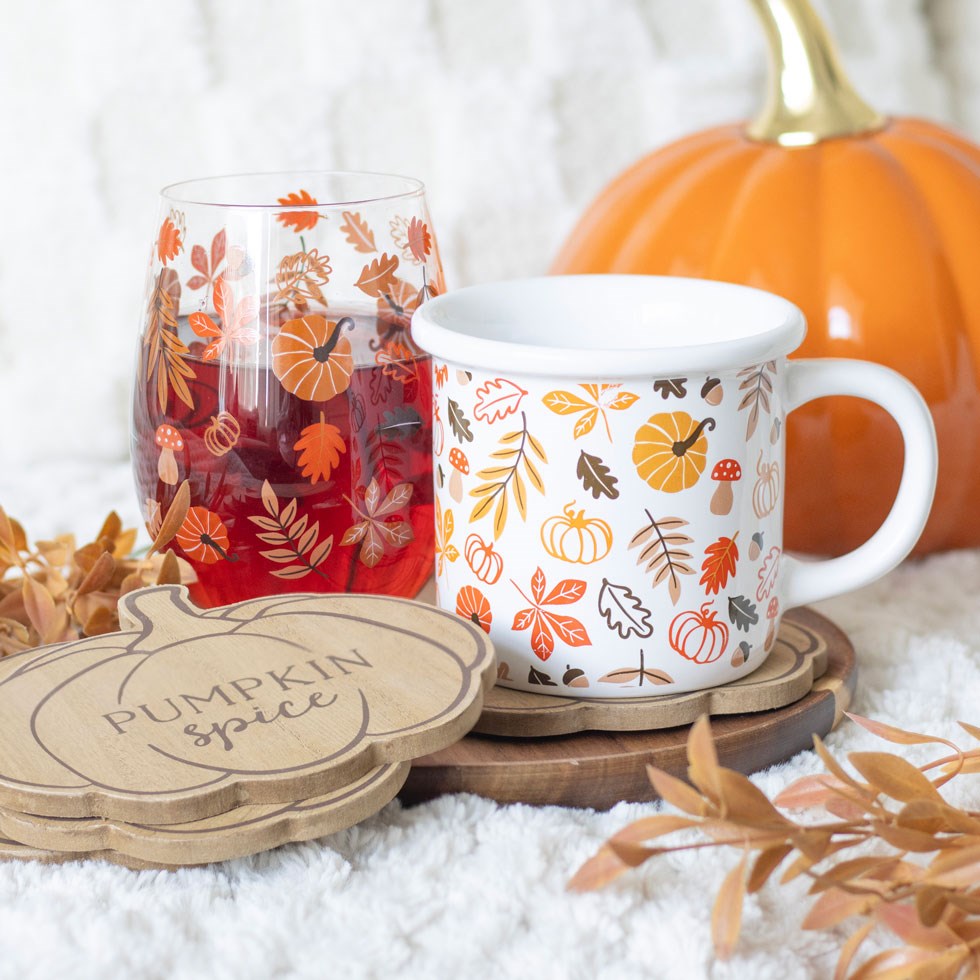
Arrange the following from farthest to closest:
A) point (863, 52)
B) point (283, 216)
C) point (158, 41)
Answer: point (863, 52), point (158, 41), point (283, 216)

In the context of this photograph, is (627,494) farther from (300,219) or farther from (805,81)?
(805,81)

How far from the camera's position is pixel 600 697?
1.69ft

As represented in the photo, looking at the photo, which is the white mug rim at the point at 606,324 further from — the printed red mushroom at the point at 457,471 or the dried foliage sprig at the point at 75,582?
the dried foliage sprig at the point at 75,582

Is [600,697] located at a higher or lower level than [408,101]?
lower

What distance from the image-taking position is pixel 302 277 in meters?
0.56

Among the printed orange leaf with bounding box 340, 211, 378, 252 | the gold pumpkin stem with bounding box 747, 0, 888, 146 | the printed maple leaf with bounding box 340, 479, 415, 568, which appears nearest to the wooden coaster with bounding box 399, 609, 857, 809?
the printed maple leaf with bounding box 340, 479, 415, 568

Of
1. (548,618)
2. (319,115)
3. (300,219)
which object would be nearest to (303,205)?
(300,219)

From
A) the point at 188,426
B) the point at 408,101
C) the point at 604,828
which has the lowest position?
the point at 604,828

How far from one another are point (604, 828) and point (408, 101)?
2.19 feet

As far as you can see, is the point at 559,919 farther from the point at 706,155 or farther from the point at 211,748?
the point at 706,155

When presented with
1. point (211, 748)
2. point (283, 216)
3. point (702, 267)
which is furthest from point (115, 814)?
point (702, 267)

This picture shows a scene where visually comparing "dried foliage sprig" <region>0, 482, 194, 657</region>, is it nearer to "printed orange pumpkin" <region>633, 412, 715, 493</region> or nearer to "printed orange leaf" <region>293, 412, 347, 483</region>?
"printed orange leaf" <region>293, 412, 347, 483</region>

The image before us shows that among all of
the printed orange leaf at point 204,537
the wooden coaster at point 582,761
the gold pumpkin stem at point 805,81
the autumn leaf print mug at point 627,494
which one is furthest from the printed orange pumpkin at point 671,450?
the gold pumpkin stem at point 805,81

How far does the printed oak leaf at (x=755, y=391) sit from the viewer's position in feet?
1.63
